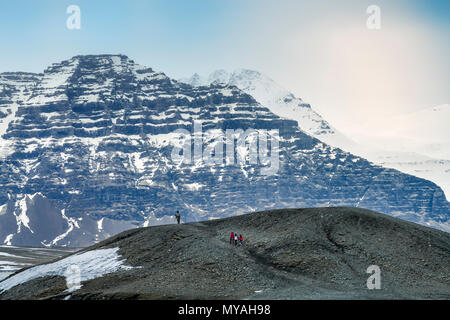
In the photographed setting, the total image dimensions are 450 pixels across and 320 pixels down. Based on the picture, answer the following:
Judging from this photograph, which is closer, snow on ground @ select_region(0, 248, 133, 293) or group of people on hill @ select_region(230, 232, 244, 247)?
snow on ground @ select_region(0, 248, 133, 293)

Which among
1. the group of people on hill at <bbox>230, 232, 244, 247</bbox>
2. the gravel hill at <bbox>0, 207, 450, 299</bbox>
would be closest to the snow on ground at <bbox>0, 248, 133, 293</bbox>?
the gravel hill at <bbox>0, 207, 450, 299</bbox>

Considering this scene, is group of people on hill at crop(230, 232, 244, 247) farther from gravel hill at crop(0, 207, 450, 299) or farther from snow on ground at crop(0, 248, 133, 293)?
snow on ground at crop(0, 248, 133, 293)

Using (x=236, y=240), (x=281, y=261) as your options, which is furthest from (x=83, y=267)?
(x=281, y=261)

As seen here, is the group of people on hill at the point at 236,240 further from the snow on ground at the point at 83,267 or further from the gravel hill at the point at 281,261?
the snow on ground at the point at 83,267

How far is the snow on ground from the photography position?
92.6 m

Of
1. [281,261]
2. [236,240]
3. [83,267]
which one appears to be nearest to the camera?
[281,261]

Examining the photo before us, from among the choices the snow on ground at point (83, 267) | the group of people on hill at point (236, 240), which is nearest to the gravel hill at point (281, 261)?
the group of people on hill at point (236, 240)

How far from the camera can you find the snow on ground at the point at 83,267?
3645 inches

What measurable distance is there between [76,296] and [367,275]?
116 ft

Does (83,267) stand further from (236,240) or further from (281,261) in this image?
(281,261)

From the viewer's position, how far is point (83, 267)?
9675 centimetres
